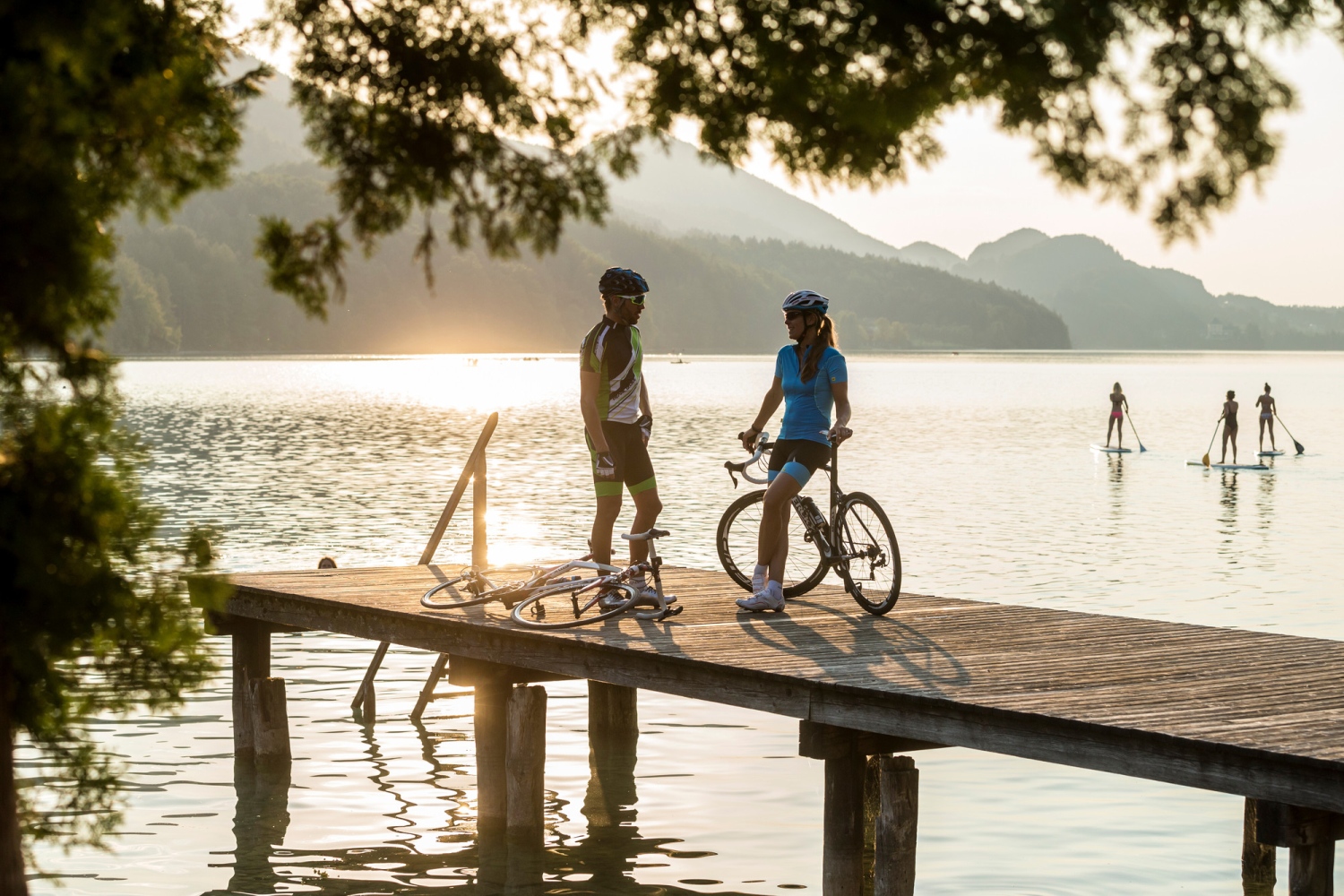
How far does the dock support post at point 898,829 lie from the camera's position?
8430mm

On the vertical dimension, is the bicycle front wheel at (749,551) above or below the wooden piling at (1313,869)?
above

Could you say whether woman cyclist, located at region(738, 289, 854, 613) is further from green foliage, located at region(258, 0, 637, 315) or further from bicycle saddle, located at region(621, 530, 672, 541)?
green foliage, located at region(258, 0, 637, 315)

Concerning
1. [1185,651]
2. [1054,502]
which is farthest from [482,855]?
[1054,502]

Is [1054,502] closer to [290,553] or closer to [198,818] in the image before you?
[290,553]

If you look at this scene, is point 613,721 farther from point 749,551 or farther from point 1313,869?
point 1313,869

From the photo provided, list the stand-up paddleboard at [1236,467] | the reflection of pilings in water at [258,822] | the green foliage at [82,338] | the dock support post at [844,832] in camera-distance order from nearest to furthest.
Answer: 1. the green foliage at [82,338]
2. the dock support post at [844,832]
3. the reflection of pilings in water at [258,822]
4. the stand-up paddleboard at [1236,467]

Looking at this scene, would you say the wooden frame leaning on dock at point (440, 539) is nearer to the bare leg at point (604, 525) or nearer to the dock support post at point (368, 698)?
the dock support post at point (368, 698)

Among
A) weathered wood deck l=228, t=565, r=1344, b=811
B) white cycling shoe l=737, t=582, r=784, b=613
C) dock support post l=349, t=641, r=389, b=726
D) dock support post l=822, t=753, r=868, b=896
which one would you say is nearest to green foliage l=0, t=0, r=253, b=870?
weathered wood deck l=228, t=565, r=1344, b=811

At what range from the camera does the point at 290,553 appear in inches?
1015

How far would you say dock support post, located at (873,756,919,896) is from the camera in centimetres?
843

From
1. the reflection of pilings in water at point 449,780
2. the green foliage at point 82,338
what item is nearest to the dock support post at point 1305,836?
the green foliage at point 82,338

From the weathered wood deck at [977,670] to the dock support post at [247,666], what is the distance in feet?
1.70

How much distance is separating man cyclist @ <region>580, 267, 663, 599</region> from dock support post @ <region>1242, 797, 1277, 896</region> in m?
4.18

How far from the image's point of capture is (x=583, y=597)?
1113 cm
